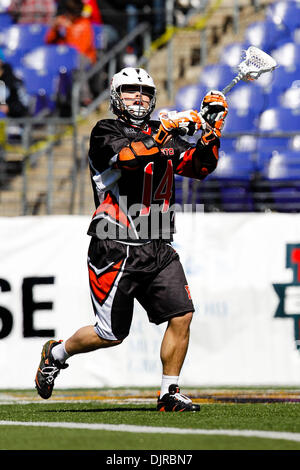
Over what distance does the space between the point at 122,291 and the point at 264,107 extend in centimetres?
611

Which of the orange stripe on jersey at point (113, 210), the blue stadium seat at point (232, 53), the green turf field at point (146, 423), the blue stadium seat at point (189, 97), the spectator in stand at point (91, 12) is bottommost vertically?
the green turf field at point (146, 423)

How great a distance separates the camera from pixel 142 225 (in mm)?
5691

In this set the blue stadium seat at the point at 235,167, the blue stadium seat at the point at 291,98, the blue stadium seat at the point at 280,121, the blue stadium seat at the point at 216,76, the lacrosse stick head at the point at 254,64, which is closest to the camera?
the lacrosse stick head at the point at 254,64

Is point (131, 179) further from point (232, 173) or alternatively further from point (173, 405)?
point (232, 173)

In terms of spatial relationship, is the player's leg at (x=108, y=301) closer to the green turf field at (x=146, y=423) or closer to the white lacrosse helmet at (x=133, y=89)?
the green turf field at (x=146, y=423)

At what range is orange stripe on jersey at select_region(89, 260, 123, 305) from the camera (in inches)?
223

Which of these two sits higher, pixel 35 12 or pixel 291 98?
pixel 35 12

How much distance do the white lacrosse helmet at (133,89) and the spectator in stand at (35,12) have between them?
878 centimetres

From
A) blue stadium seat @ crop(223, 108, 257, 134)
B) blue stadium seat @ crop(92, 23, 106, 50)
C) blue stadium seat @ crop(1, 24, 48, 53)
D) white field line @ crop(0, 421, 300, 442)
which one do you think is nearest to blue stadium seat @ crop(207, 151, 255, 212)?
blue stadium seat @ crop(223, 108, 257, 134)

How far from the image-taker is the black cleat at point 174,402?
218 inches

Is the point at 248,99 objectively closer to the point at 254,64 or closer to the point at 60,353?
the point at 254,64

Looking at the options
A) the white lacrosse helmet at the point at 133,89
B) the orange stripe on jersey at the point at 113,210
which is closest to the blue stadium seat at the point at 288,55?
the white lacrosse helmet at the point at 133,89

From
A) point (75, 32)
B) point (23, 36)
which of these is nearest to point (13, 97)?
point (75, 32)

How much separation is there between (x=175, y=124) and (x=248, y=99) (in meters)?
6.08
